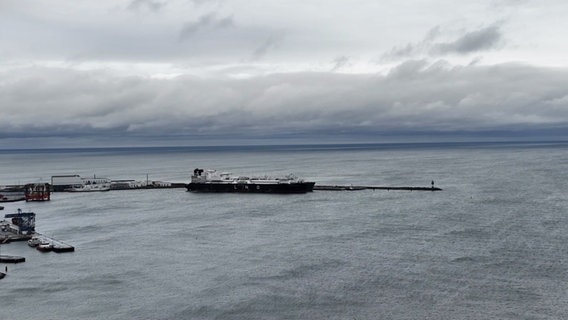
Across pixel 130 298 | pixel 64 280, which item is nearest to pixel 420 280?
pixel 130 298

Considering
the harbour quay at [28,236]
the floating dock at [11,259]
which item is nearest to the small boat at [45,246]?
the harbour quay at [28,236]

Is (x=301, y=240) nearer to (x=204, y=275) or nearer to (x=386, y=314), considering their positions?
(x=204, y=275)

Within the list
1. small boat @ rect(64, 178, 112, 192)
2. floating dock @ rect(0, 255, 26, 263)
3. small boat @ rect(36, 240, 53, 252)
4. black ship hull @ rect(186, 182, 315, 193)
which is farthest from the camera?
small boat @ rect(64, 178, 112, 192)

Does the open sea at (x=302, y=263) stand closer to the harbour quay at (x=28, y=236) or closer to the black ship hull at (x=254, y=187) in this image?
the harbour quay at (x=28, y=236)

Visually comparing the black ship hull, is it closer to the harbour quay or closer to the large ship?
the large ship

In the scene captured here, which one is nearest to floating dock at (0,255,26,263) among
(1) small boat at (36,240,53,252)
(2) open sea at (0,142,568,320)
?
(2) open sea at (0,142,568,320)

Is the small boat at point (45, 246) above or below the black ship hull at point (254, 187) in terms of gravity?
below

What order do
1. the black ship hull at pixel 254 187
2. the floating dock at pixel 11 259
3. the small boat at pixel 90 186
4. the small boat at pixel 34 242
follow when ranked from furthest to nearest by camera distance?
the small boat at pixel 90 186 → the black ship hull at pixel 254 187 → the small boat at pixel 34 242 → the floating dock at pixel 11 259

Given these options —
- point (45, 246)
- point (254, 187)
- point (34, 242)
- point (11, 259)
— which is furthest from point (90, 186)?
point (11, 259)
